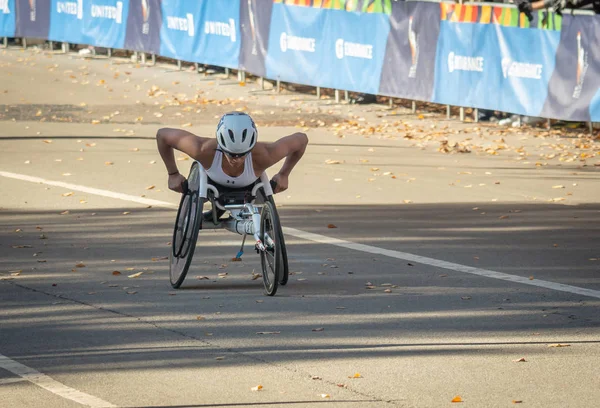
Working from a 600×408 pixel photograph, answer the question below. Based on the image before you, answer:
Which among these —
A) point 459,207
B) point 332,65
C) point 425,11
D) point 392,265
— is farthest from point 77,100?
point 392,265

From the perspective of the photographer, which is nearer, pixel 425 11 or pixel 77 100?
pixel 425 11

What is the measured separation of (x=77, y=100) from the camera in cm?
2447

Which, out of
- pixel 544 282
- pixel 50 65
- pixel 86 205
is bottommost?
pixel 50 65

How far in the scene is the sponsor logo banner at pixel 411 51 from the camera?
70.6ft

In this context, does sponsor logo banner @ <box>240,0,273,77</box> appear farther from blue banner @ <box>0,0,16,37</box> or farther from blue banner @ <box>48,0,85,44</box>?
blue banner @ <box>0,0,16,37</box>

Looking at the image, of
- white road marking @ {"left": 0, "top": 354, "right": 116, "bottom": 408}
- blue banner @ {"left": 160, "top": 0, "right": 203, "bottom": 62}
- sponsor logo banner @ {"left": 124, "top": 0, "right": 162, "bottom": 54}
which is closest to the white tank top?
white road marking @ {"left": 0, "top": 354, "right": 116, "bottom": 408}

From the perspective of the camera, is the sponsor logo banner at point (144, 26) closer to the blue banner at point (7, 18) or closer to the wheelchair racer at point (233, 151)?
the blue banner at point (7, 18)

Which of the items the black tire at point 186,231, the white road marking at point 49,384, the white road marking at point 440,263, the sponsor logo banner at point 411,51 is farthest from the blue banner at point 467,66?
the white road marking at point 49,384

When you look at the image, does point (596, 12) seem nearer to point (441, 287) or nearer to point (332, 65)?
point (332, 65)

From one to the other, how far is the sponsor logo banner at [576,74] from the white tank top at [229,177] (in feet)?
34.0

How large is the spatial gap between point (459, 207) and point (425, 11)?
900cm

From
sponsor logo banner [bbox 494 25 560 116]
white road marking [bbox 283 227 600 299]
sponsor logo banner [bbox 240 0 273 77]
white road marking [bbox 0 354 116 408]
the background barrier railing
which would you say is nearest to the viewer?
white road marking [bbox 0 354 116 408]

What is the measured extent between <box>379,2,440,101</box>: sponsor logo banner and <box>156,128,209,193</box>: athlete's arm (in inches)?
496

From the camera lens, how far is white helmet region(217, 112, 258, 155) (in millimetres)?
8789
